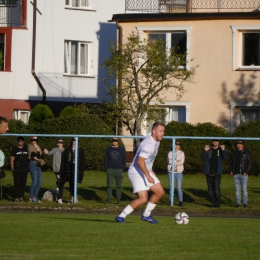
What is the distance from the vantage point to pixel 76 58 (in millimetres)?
40938

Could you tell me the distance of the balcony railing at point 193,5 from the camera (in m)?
36.8

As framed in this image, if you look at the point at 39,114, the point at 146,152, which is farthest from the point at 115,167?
the point at 39,114

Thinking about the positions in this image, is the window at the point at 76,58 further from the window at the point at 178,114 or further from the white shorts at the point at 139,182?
the white shorts at the point at 139,182

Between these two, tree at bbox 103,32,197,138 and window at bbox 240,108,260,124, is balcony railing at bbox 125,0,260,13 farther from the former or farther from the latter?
window at bbox 240,108,260,124

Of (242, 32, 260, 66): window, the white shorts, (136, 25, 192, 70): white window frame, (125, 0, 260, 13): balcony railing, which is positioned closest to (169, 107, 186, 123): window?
(136, 25, 192, 70): white window frame

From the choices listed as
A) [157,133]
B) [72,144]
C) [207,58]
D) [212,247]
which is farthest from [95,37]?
[212,247]

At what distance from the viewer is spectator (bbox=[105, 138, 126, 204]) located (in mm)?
23078

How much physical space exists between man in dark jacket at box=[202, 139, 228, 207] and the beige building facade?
12.1 metres

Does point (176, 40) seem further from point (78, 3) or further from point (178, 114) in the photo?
point (78, 3)

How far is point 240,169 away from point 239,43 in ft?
44.3

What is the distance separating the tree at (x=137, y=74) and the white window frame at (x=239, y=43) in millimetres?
2415

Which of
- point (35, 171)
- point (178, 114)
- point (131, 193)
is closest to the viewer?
point (35, 171)

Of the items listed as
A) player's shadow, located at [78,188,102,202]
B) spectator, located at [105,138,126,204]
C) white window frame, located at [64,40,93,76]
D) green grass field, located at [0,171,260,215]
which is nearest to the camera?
green grass field, located at [0,171,260,215]

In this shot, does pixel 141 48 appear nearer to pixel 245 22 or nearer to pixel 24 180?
pixel 245 22
